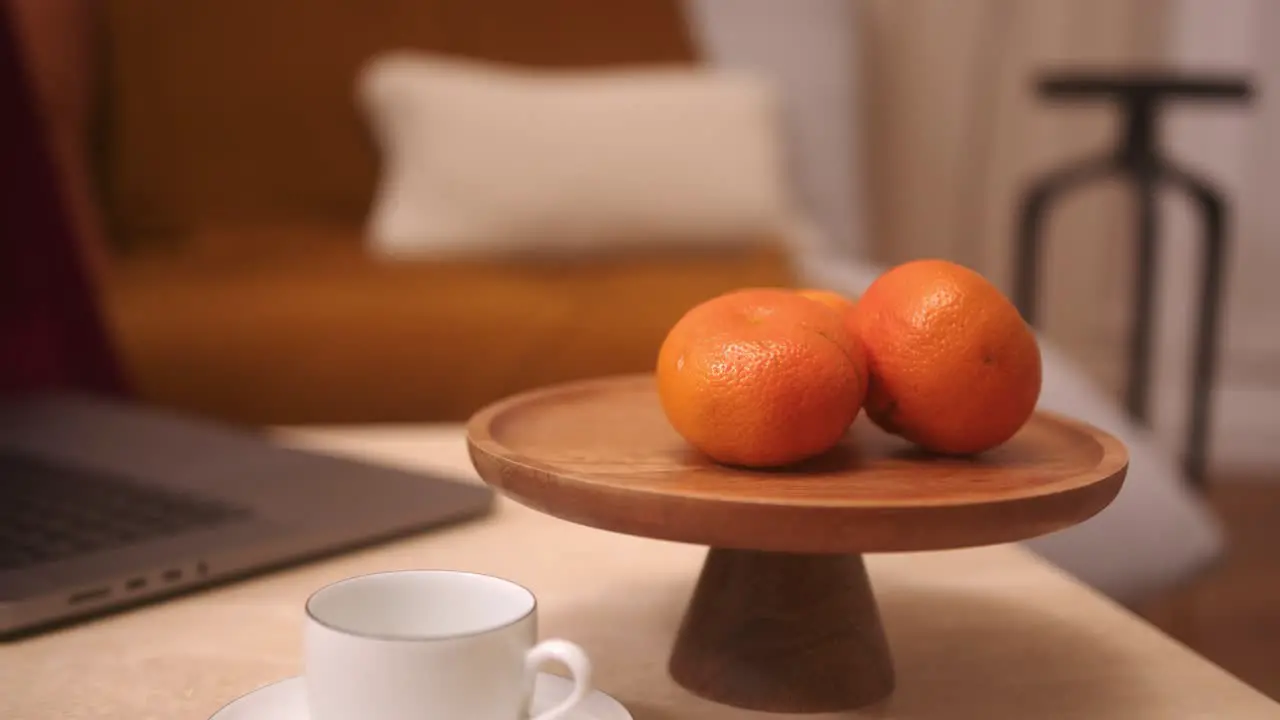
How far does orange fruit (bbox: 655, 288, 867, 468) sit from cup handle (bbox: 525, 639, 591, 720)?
0.39 feet

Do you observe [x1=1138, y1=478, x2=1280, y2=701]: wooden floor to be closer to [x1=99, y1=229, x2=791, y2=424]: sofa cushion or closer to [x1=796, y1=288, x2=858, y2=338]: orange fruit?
[x1=99, y1=229, x2=791, y2=424]: sofa cushion

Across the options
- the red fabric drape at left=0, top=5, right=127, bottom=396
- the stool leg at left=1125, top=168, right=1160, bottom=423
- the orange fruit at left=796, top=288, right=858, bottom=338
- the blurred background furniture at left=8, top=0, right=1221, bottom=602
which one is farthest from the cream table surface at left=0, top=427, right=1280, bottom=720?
the stool leg at left=1125, top=168, right=1160, bottom=423

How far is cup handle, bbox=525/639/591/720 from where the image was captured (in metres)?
0.47

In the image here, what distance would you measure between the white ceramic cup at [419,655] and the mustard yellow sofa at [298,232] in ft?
3.41

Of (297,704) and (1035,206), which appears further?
(1035,206)

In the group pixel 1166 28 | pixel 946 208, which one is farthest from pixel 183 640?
pixel 1166 28

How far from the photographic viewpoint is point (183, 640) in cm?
63

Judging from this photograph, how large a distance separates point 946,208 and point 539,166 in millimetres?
1176

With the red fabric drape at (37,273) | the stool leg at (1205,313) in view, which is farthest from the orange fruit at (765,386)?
the stool leg at (1205,313)

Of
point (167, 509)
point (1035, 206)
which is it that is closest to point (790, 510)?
point (167, 509)

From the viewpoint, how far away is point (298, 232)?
2074 mm

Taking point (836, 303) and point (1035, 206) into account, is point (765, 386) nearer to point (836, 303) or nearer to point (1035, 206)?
point (836, 303)

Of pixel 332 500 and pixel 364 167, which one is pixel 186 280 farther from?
pixel 332 500

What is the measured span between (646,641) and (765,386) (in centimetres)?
17
